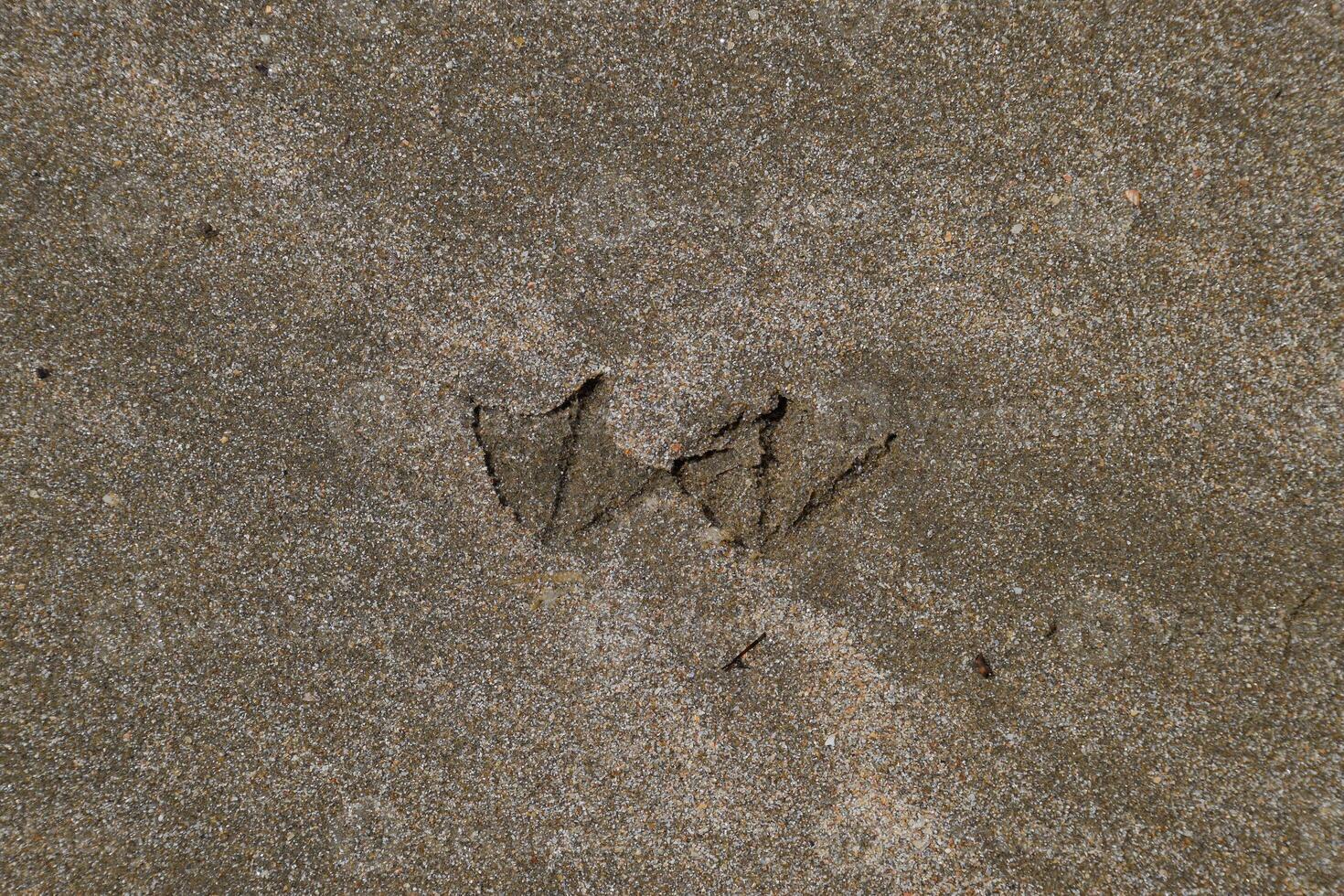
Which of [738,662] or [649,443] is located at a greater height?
[649,443]

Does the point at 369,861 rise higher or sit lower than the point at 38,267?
lower

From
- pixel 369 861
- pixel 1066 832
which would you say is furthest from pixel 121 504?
pixel 1066 832

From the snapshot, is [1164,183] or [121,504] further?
[121,504]

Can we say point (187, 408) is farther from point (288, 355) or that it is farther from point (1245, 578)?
point (1245, 578)

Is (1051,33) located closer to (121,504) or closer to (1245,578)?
(1245,578)

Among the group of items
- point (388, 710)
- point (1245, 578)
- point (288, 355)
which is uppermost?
point (1245, 578)

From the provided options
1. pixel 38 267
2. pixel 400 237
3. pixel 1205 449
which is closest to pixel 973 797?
pixel 1205 449
